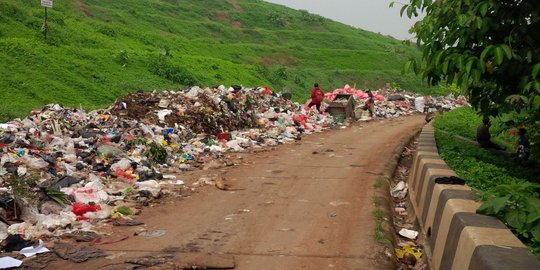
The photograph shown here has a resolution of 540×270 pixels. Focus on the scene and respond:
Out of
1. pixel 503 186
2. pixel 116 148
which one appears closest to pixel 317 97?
pixel 116 148

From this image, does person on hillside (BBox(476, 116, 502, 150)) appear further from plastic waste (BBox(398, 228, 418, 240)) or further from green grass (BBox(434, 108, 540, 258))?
plastic waste (BBox(398, 228, 418, 240))

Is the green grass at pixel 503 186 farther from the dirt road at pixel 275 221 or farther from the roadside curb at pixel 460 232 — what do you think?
the dirt road at pixel 275 221

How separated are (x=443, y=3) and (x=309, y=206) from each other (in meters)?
2.97

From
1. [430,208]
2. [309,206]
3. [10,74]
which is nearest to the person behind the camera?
[430,208]

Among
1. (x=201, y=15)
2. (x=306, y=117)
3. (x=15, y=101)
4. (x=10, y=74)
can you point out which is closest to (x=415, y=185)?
(x=306, y=117)

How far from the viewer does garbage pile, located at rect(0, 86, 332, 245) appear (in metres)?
6.07

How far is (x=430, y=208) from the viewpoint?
534 centimetres

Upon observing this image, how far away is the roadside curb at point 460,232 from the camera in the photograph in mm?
3098

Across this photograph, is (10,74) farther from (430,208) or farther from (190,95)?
(430,208)

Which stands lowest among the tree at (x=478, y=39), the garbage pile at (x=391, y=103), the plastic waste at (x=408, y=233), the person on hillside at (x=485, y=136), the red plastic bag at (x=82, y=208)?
the red plastic bag at (x=82, y=208)

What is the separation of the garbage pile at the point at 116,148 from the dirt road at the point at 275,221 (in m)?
0.77

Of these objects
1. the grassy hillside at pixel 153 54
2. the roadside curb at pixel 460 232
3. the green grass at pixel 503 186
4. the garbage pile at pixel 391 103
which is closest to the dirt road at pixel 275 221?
the roadside curb at pixel 460 232

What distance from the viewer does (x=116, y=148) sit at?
9219 mm

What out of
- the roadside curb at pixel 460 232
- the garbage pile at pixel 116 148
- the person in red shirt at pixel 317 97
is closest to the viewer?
the roadside curb at pixel 460 232
